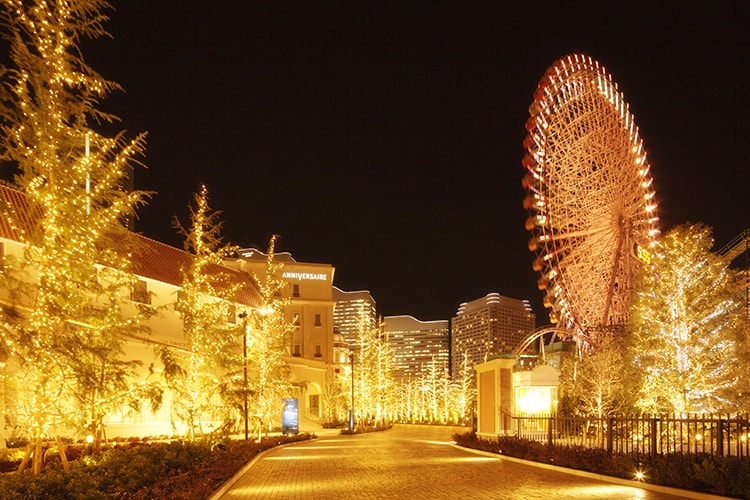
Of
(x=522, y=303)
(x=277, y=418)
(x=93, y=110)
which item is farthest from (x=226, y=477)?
(x=522, y=303)

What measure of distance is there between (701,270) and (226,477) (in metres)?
17.6

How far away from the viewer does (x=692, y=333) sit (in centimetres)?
2464

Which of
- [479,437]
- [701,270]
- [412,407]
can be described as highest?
[701,270]

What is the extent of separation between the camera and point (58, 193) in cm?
1387

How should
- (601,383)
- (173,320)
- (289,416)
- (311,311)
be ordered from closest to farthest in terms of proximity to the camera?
(601,383)
(173,320)
(289,416)
(311,311)

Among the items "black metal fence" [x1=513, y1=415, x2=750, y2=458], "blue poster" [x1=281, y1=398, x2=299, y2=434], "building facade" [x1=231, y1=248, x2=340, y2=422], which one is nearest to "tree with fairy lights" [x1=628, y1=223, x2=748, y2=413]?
"black metal fence" [x1=513, y1=415, x2=750, y2=458]

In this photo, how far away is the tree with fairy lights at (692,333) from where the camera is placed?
2412 cm

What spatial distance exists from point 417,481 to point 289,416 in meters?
26.4

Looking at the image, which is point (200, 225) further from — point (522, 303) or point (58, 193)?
point (522, 303)

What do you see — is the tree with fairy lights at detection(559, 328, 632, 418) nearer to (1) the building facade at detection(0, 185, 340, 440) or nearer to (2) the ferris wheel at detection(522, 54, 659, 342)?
(2) the ferris wheel at detection(522, 54, 659, 342)

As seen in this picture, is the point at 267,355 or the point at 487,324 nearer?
the point at 267,355

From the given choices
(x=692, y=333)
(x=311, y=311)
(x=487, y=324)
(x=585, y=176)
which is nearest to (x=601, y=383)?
(x=692, y=333)

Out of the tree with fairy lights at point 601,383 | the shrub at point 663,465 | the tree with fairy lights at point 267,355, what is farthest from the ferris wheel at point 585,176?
the shrub at point 663,465

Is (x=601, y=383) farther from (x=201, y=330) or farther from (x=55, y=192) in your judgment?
(x=55, y=192)
